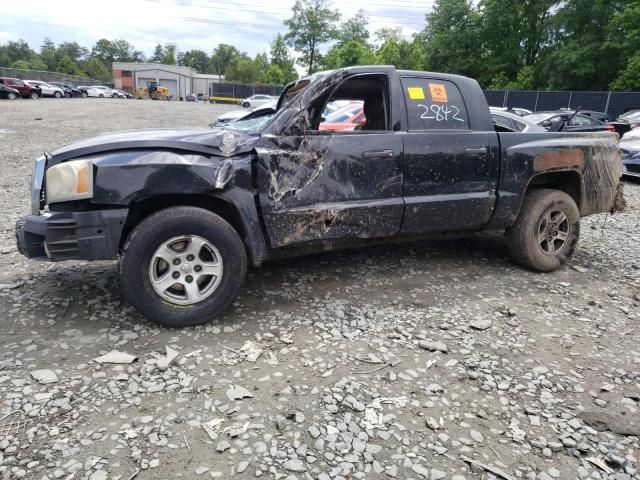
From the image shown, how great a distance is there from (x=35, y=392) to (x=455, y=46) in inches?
1931

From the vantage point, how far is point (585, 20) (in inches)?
1385

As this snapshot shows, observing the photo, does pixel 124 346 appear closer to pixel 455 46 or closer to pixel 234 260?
pixel 234 260

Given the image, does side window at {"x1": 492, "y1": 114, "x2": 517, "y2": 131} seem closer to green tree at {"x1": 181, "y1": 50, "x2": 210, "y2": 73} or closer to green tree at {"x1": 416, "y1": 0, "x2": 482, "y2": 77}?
green tree at {"x1": 416, "y1": 0, "x2": 482, "y2": 77}

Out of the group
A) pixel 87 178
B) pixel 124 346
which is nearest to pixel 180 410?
pixel 124 346

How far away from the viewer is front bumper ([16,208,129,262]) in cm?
309

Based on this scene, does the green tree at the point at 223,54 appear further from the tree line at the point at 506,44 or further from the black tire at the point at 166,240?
the black tire at the point at 166,240

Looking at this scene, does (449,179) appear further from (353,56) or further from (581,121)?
(353,56)

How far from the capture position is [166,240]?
10.5ft

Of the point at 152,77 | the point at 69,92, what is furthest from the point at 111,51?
the point at 69,92

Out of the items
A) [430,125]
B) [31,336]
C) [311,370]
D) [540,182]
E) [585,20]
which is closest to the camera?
[311,370]

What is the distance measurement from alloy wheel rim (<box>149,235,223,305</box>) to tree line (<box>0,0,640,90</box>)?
Result: 33.4m

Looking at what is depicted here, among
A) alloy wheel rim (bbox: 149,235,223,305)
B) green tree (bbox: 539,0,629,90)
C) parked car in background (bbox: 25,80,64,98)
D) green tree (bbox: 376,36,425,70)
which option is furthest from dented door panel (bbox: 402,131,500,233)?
green tree (bbox: 376,36,425,70)

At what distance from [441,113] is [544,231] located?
5.45ft

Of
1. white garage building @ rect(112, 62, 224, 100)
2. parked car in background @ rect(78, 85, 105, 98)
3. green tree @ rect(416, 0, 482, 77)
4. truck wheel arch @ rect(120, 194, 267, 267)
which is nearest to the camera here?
truck wheel arch @ rect(120, 194, 267, 267)
